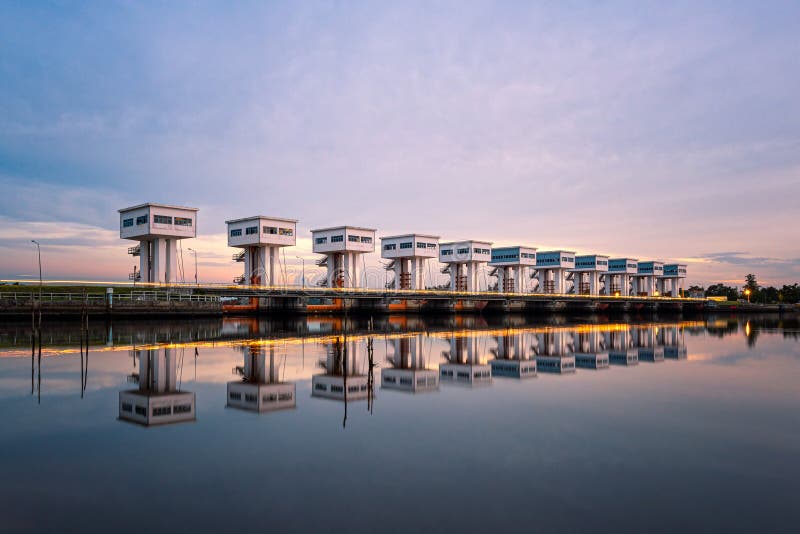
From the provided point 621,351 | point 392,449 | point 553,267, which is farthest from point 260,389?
point 553,267

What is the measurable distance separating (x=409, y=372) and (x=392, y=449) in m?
13.6

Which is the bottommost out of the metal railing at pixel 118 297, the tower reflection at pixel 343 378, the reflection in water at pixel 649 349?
the reflection in water at pixel 649 349

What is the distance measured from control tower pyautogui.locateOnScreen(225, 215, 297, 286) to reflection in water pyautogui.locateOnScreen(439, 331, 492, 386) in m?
41.5

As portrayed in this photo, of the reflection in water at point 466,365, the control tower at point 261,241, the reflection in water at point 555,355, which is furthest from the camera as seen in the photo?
the control tower at point 261,241

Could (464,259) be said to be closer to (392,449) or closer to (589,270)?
(589,270)

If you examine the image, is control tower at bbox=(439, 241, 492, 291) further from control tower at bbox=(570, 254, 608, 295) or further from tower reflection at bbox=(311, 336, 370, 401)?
tower reflection at bbox=(311, 336, 370, 401)

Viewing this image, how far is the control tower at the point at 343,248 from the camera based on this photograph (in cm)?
8619

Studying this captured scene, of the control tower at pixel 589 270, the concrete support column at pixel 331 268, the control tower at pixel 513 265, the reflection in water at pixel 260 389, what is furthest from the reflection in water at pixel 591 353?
the control tower at pixel 589 270

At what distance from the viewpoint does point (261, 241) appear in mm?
75438

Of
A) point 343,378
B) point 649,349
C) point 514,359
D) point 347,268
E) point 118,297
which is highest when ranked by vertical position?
point 347,268

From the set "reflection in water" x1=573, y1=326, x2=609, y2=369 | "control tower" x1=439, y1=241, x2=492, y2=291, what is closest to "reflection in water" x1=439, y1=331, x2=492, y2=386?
"reflection in water" x1=573, y1=326, x2=609, y2=369

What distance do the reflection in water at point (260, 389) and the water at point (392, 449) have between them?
0.12m

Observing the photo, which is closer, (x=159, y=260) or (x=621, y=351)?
(x=621, y=351)

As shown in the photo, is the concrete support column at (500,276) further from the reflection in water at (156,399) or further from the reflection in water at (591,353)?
the reflection in water at (156,399)
